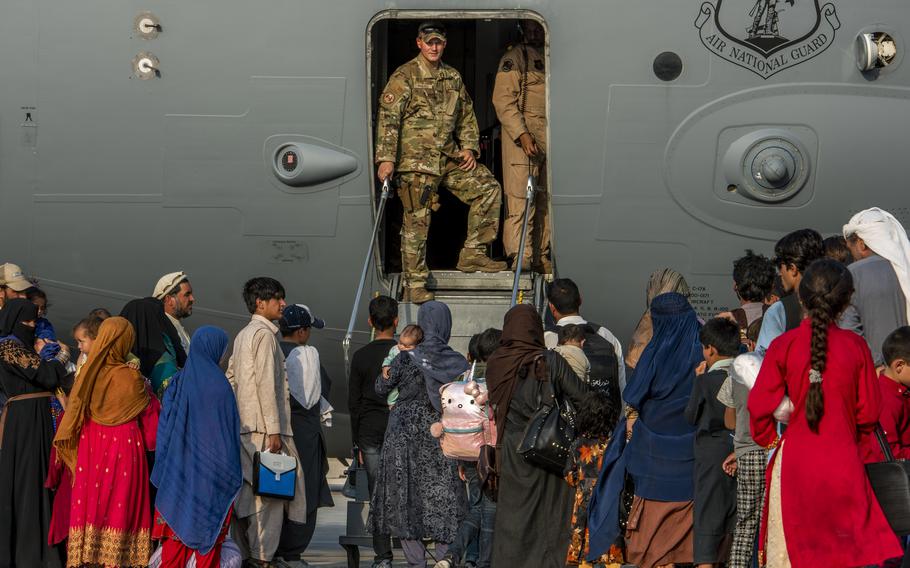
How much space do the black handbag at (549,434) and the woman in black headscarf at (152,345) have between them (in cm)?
271

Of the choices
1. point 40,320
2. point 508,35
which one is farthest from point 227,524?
point 508,35

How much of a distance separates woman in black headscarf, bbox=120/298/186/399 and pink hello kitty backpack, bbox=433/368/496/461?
6.48ft

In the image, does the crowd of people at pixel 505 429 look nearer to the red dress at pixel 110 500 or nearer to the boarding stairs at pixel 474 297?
the red dress at pixel 110 500

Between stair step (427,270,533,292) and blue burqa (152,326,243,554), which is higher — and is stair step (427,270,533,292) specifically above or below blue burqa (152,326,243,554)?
above

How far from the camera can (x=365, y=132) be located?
1020 cm

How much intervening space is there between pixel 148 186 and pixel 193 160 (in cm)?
41

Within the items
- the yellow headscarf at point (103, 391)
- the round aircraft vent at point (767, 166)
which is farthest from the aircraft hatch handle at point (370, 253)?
the round aircraft vent at point (767, 166)

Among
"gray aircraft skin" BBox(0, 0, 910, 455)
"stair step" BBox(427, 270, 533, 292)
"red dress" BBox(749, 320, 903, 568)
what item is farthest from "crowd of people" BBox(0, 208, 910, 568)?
"stair step" BBox(427, 270, 533, 292)

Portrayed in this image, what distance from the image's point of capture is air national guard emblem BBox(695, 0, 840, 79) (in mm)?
9969

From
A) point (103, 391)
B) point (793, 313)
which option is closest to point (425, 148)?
point (103, 391)

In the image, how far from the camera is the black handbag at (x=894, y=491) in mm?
5770

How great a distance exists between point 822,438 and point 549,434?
1.68 meters

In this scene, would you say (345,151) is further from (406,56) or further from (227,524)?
(227,524)

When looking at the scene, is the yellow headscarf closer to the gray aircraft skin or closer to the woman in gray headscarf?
the gray aircraft skin
